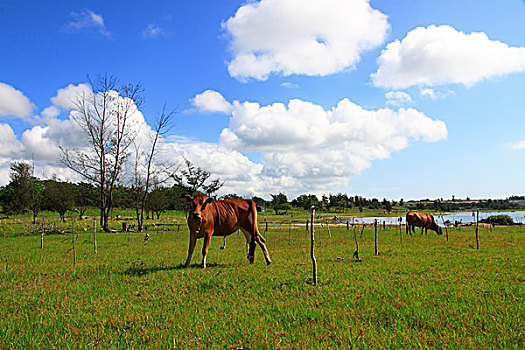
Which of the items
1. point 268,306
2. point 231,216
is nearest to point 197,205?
point 231,216

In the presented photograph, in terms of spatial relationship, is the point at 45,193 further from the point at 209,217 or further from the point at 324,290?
the point at 324,290

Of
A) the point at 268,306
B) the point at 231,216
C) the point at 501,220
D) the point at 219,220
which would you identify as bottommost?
the point at 501,220

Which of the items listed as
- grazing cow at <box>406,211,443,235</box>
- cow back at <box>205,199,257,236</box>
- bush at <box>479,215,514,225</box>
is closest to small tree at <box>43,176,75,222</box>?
cow back at <box>205,199,257,236</box>

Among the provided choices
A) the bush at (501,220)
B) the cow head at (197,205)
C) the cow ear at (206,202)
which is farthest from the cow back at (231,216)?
the bush at (501,220)

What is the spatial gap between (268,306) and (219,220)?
18.1 feet

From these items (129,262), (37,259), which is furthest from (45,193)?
(129,262)

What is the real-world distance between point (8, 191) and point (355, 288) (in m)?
64.0

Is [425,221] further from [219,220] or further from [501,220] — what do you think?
[219,220]

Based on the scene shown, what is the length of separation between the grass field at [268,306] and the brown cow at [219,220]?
104 cm

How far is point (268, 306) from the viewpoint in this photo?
657 cm

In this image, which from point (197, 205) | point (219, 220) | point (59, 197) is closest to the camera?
point (197, 205)

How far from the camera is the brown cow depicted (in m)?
11.0

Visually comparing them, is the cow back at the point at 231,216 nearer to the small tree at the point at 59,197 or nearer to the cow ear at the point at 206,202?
the cow ear at the point at 206,202

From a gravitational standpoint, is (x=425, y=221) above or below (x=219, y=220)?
below
